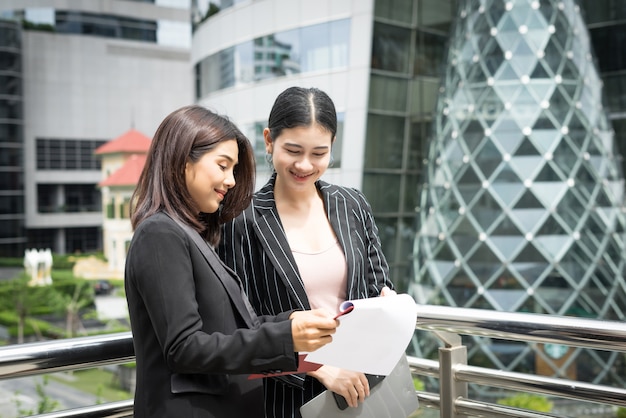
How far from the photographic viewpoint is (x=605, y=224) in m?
9.86

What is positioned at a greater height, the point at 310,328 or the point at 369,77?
the point at 369,77

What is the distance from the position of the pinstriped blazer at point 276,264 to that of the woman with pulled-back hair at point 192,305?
0.64 feet

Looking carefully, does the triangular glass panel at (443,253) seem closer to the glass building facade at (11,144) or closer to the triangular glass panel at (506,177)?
the triangular glass panel at (506,177)

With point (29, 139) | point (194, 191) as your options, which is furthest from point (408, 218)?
point (29, 139)

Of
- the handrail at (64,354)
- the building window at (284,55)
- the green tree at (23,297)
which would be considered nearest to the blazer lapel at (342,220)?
the handrail at (64,354)

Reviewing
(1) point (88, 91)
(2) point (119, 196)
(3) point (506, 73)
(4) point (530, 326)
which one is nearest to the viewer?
(4) point (530, 326)

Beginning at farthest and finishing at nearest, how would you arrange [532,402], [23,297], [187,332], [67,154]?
[67,154] < [23,297] < [532,402] < [187,332]

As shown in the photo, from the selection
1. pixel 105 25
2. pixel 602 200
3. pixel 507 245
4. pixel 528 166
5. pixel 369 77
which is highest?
pixel 105 25

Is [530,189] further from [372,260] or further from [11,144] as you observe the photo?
[11,144]

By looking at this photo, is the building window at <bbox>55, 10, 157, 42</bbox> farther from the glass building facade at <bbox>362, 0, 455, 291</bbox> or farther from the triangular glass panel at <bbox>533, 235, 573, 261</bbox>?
the triangular glass panel at <bbox>533, 235, 573, 261</bbox>

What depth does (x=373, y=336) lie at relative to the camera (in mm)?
1320

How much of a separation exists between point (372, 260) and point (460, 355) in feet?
1.91

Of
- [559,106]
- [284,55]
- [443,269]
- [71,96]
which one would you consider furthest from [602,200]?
[71,96]

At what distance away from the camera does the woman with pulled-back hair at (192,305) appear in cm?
118
